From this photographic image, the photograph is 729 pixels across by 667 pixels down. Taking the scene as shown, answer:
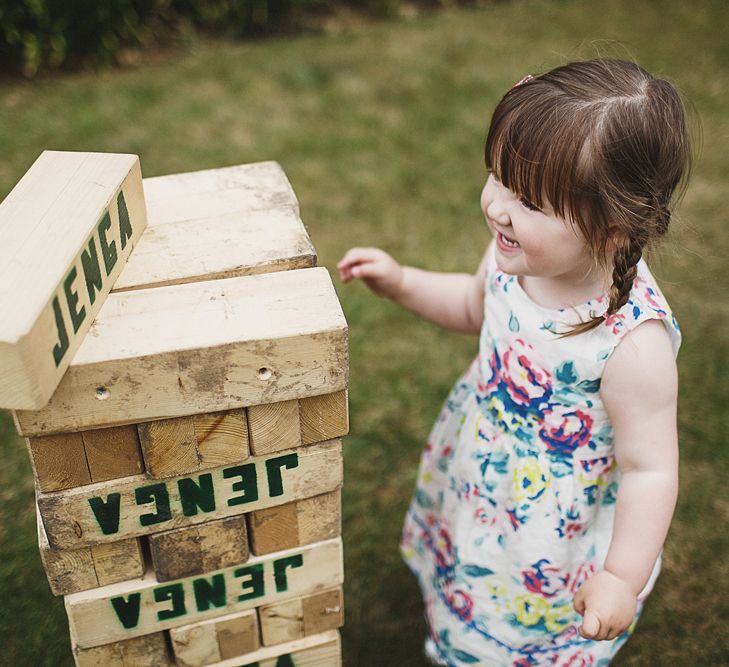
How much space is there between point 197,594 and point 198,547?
121 millimetres

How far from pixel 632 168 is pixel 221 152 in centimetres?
296

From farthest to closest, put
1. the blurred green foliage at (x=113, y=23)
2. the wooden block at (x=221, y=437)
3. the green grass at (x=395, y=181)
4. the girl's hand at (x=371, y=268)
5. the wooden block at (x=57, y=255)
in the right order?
1. the blurred green foliage at (x=113, y=23)
2. the green grass at (x=395, y=181)
3. the girl's hand at (x=371, y=268)
4. the wooden block at (x=221, y=437)
5. the wooden block at (x=57, y=255)

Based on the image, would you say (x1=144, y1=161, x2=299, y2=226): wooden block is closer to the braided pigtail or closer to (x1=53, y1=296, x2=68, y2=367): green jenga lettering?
(x1=53, y1=296, x2=68, y2=367): green jenga lettering

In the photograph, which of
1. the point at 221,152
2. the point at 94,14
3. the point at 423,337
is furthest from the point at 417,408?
the point at 94,14

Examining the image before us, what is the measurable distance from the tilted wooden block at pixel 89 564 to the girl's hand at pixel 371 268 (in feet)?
2.39

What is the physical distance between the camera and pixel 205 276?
1338 mm

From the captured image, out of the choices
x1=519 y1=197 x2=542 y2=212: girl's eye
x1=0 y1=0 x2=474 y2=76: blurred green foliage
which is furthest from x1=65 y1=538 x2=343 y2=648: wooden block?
x1=0 y1=0 x2=474 y2=76: blurred green foliage

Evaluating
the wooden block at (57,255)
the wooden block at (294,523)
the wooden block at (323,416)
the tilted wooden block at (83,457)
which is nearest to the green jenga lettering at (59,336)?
the wooden block at (57,255)

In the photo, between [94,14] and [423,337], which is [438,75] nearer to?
[94,14]

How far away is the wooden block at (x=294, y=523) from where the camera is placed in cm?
145

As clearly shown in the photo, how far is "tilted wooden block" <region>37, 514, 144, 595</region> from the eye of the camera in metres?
1.36

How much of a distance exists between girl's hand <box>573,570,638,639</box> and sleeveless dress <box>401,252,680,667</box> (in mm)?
184

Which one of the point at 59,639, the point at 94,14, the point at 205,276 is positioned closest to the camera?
the point at 205,276

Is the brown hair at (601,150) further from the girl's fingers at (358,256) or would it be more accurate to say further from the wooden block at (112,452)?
the wooden block at (112,452)
